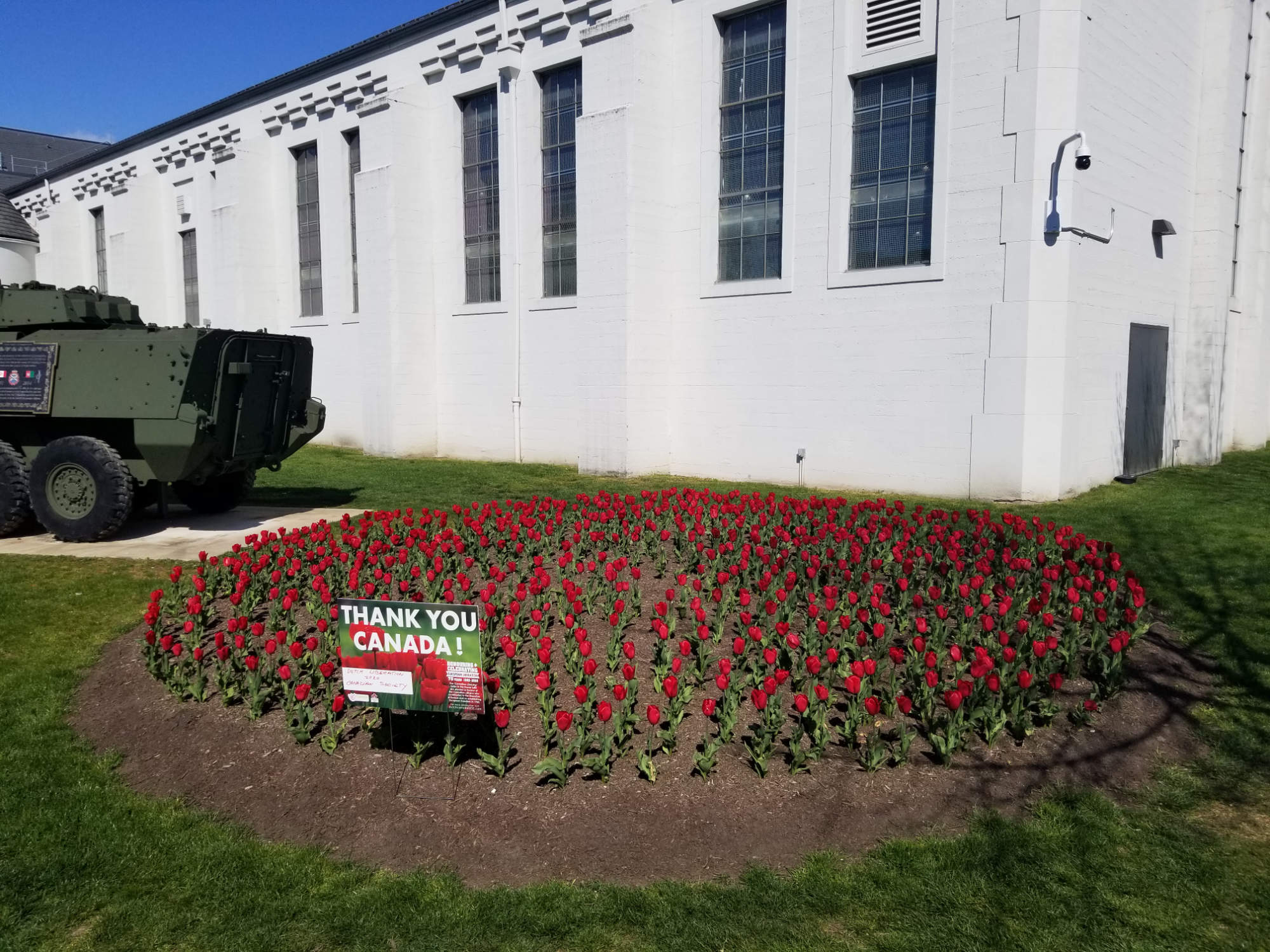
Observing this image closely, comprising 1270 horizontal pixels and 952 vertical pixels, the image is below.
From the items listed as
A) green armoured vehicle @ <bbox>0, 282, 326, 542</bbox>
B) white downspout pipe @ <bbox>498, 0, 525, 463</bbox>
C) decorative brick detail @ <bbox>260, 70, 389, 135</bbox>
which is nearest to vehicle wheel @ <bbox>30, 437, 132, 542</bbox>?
green armoured vehicle @ <bbox>0, 282, 326, 542</bbox>

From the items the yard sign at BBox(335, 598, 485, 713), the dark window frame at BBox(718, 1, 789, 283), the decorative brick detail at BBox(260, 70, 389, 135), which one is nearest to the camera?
the yard sign at BBox(335, 598, 485, 713)

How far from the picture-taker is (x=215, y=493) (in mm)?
11203

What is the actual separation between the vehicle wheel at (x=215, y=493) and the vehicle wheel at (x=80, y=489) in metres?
1.72

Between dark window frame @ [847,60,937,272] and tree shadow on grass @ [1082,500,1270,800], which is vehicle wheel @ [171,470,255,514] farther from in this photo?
tree shadow on grass @ [1082,500,1270,800]

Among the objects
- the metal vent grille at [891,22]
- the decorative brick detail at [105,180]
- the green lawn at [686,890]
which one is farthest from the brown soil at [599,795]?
the decorative brick detail at [105,180]

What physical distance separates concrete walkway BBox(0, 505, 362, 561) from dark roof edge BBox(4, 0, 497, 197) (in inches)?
448

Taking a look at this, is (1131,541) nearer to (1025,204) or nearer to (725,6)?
(1025,204)

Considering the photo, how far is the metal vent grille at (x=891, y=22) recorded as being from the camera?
12305mm

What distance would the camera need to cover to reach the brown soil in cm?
367

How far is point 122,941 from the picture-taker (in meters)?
3.16

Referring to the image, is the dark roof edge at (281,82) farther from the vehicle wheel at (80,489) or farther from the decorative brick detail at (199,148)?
the vehicle wheel at (80,489)

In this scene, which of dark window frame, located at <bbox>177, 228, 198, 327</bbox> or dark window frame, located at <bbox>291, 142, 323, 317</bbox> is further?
dark window frame, located at <bbox>177, 228, 198, 327</bbox>

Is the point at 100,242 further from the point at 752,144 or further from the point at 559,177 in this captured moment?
the point at 752,144

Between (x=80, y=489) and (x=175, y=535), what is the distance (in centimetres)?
102
